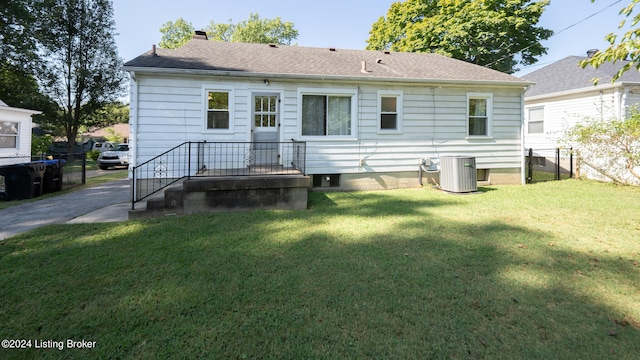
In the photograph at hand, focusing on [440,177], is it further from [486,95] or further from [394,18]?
[394,18]

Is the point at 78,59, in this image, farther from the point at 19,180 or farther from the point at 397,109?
the point at 397,109

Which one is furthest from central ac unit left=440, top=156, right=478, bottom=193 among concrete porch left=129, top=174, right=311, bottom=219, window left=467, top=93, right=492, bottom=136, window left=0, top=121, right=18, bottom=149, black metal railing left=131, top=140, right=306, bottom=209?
window left=0, top=121, right=18, bottom=149

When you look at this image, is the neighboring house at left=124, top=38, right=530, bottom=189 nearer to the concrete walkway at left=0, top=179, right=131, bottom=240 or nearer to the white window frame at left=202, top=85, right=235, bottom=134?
the white window frame at left=202, top=85, right=235, bottom=134

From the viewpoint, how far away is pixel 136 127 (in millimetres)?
7527

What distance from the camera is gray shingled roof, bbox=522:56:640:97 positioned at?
1181cm

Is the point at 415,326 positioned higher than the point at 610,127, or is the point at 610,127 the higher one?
the point at 610,127

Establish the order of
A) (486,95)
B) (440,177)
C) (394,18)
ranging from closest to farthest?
(440,177) < (486,95) < (394,18)

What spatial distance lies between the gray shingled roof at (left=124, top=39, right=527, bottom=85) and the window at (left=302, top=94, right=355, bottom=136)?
68 cm

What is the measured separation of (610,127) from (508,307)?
10742 mm

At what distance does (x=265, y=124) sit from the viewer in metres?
8.59

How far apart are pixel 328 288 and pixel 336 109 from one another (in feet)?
21.7

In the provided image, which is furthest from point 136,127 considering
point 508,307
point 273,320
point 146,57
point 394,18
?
point 394,18

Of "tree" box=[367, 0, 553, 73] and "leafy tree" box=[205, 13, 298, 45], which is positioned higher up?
"leafy tree" box=[205, 13, 298, 45]

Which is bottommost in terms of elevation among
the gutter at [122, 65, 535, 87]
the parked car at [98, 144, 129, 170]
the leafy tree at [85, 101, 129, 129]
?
the parked car at [98, 144, 129, 170]
